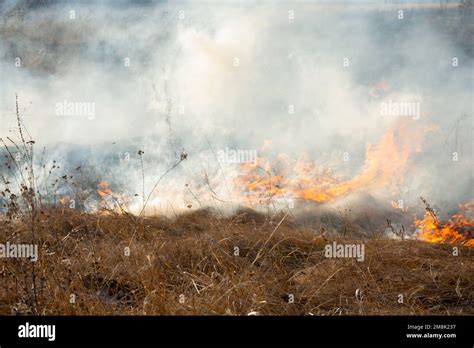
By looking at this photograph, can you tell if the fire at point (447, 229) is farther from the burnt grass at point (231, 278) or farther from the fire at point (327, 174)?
the burnt grass at point (231, 278)

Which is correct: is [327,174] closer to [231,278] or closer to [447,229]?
[447,229]

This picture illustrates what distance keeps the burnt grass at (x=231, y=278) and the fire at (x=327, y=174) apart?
3.22 m

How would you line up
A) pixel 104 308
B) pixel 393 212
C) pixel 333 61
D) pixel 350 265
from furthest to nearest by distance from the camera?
pixel 333 61
pixel 393 212
pixel 350 265
pixel 104 308

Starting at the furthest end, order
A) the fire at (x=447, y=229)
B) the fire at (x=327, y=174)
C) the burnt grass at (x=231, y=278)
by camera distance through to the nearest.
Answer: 1. the fire at (x=327, y=174)
2. the fire at (x=447, y=229)
3. the burnt grass at (x=231, y=278)

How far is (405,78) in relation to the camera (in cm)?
1284

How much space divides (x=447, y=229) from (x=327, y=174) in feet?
8.21

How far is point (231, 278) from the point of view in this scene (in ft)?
16.2

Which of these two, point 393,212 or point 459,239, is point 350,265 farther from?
point 393,212

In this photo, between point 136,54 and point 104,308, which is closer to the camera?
point 104,308

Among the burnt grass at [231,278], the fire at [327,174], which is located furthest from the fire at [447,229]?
the burnt grass at [231,278]

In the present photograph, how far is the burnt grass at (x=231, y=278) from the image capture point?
4.23 meters

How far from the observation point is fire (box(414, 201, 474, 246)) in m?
8.66
